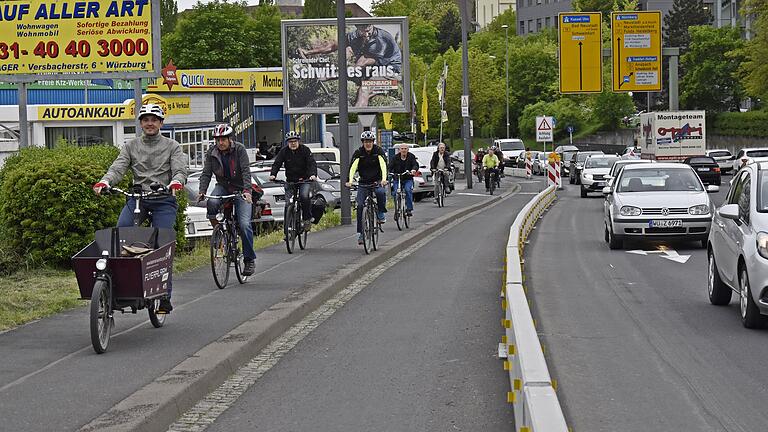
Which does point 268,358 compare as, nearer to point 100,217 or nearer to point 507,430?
point 507,430

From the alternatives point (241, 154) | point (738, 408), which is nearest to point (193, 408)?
point (738, 408)

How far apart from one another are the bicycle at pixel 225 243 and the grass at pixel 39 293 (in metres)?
1.39

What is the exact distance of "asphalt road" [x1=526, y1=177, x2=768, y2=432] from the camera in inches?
275

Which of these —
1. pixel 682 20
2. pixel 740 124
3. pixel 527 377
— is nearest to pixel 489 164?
pixel 740 124

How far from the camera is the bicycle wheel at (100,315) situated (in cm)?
827

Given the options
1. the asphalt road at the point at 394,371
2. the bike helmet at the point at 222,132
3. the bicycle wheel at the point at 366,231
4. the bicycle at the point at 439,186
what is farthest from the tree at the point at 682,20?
the bike helmet at the point at 222,132

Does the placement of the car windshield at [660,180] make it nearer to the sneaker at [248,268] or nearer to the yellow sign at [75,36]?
the yellow sign at [75,36]

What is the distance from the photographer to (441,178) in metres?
34.0

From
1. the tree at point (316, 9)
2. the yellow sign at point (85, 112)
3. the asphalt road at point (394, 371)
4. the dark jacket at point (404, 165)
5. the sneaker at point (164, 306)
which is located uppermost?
the tree at point (316, 9)

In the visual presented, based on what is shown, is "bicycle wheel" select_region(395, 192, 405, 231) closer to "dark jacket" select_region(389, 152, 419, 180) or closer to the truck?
"dark jacket" select_region(389, 152, 419, 180)

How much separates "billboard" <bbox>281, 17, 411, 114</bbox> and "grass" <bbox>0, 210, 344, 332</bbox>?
14444 millimetres

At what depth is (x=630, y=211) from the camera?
63.6 ft

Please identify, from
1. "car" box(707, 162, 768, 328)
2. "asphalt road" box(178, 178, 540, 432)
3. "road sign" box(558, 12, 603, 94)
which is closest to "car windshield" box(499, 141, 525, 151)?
"road sign" box(558, 12, 603, 94)

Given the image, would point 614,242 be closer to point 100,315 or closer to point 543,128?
point 100,315
